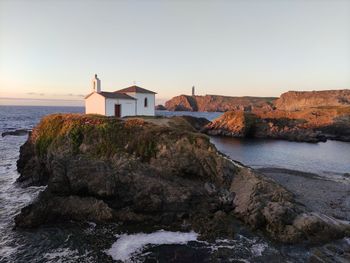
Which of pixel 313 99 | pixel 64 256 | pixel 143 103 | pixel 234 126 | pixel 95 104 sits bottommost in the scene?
pixel 64 256

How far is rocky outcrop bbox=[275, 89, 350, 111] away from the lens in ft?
462

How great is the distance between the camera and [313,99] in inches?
5866

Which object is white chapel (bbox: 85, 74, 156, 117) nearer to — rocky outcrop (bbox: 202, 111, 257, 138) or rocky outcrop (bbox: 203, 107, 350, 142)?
rocky outcrop (bbox: 202, 111, 257, 138)

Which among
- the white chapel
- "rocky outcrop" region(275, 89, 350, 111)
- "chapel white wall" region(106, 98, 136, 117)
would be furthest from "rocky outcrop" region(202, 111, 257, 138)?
"rocky outcrop" region(275, 89, 350, 111)

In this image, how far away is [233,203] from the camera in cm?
1922

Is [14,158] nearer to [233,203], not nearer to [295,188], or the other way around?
[233,203]

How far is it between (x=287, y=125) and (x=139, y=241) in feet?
219

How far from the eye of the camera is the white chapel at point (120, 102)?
40.2 m

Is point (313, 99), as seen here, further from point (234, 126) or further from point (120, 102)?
point (120, 102)

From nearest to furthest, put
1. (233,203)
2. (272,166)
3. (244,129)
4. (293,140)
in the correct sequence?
(233,203)
(272,166)
(293,140)
(244,129)

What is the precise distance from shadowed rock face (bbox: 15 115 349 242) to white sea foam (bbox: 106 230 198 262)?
0.88 m

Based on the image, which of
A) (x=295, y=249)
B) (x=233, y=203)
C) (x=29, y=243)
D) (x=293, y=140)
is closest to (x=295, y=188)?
(x=233, y=203)

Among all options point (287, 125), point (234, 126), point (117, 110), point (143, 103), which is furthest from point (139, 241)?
point (287, 125)

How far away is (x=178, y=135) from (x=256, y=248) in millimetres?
9737
